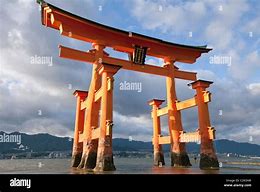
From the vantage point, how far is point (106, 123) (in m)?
14.8

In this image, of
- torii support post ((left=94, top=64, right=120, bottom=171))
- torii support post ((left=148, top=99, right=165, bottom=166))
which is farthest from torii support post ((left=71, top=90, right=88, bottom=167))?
torii support post ((left=94, top=64, right=120, bottom=171))

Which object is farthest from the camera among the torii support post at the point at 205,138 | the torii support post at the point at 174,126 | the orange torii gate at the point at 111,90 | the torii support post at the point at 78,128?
the torii support post at the point at 78,128

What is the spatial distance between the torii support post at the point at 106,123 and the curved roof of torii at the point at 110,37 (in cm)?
359

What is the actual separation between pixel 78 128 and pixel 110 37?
23.8 feet

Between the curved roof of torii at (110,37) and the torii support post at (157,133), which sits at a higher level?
the curved roof of torii at (110,37)

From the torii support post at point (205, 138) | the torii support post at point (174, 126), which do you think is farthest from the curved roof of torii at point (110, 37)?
the torii support post at point (205, 138)

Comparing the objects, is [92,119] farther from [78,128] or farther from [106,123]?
[78,128]

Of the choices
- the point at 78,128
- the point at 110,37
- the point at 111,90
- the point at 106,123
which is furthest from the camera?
the point at 78,128

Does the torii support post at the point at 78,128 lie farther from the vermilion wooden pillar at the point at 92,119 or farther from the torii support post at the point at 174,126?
the torii support post at the point at 174,126

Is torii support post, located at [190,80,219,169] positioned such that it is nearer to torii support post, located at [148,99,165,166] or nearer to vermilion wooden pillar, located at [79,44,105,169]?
torii support post, located at [148,99,165,166]

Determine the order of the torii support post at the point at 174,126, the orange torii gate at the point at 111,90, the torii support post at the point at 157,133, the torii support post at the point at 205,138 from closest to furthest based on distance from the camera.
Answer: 1. the orange torii gate at the point at 111,90
2. the torii support post at the point at 205,138
3. the torii support post at the point at 174,126
4. the torii support post at the point at 157,133

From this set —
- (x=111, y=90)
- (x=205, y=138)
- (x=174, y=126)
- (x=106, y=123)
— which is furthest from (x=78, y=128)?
(x=205, y=138)

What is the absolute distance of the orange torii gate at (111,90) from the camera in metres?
15.2
